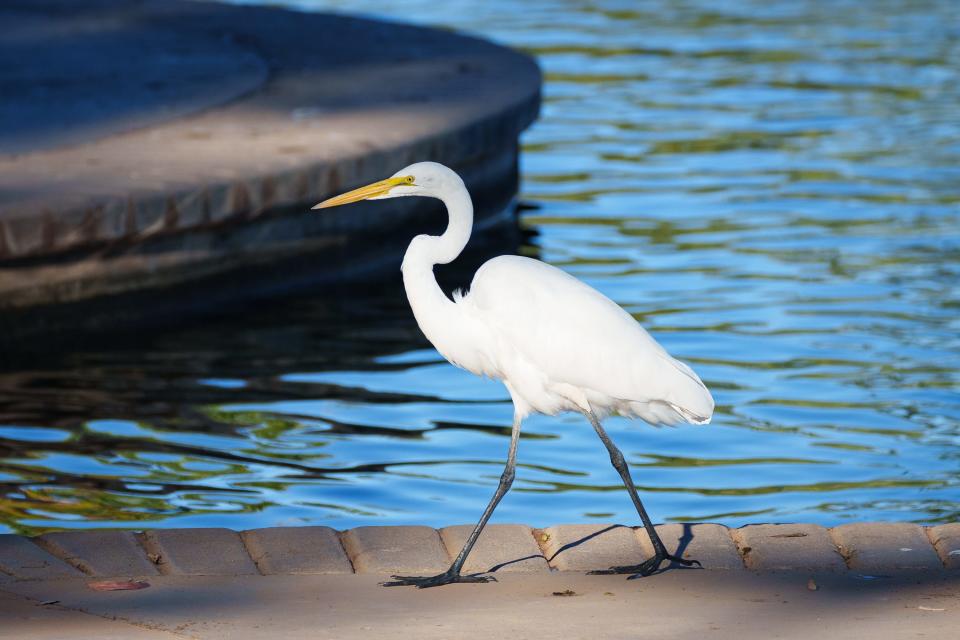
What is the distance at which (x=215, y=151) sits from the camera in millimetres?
6676

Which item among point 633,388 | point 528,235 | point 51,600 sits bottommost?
point 528,235

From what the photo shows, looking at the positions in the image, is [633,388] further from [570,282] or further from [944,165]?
[944,165]

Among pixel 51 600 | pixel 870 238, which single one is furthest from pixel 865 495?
pixel 870 238

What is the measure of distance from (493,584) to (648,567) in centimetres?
33

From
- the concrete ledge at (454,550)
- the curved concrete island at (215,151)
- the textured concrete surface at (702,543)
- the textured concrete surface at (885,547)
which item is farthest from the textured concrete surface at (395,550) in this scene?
the curved concrete island at (215,151)

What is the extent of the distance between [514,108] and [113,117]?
1800mm

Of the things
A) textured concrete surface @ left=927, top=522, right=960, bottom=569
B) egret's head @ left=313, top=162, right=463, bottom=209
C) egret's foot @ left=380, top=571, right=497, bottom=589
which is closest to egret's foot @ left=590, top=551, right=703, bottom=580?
egret's foot @ left=380, top=571, right=497, bottom=589

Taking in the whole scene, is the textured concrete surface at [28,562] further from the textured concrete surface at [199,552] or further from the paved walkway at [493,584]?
the textured concrete surface at [199,552]

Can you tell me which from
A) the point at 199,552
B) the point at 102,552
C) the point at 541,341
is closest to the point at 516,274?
the point at 541,341

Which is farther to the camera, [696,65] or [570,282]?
[696,65]

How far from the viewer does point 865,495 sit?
4.75 metres

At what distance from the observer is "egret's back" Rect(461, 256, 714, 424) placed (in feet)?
11.9

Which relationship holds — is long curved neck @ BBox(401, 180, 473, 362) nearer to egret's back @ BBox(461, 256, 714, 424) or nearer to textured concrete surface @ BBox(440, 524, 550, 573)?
egret's back @ BBox(461, 256, 714, 424)

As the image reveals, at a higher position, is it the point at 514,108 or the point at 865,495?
the point at 514,108
